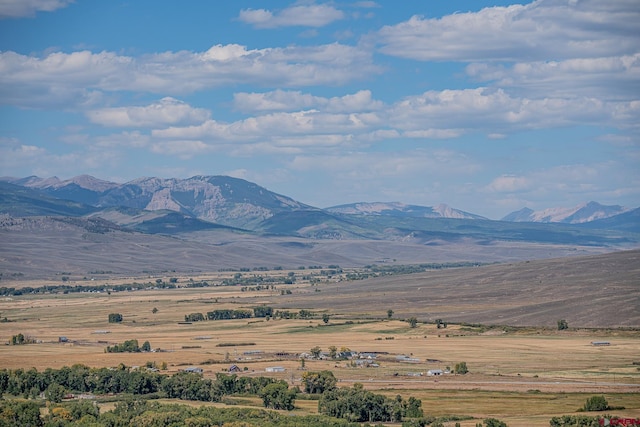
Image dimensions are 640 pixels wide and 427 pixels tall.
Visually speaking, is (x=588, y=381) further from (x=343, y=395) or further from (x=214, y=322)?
(x=214, y=322)

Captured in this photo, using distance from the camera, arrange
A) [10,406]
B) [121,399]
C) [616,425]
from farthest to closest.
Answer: [121,399] < [10,406] < [616,425]

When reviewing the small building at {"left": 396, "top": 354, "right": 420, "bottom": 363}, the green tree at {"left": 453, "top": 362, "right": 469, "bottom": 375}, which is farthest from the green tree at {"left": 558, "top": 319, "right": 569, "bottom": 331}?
the green tree at {"left": 453, "top": 362, "right": 469, "bottom": 375}

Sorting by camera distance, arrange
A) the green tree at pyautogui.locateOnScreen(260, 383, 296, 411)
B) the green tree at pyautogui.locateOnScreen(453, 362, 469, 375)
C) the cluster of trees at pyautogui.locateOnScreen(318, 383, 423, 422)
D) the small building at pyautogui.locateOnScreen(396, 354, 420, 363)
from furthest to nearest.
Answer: the small building at pyautogui.locateOnScreen(396, 354, 420, 363), the green tree at pyautogui.locateOnScreen(453, 362, 469, 375), the green tree at pyautogui.locateOnScreen(260, 383, 296, 411), the cluster of trees at pyautogui.locateOnScreen(318, 383, 423, 422)

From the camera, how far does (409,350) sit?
434 ft

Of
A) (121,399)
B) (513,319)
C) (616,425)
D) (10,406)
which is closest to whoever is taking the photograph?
(616,425)

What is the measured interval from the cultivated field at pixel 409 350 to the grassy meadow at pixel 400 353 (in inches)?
5.8

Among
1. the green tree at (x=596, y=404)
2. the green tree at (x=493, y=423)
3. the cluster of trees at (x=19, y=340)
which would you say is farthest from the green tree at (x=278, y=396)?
the cluster of trees at (x=19, y=340)

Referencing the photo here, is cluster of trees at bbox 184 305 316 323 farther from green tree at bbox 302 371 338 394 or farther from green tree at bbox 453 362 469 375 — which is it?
green tree at bbox 302 371 338 394

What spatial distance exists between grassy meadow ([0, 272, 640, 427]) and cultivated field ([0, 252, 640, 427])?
0.48ft

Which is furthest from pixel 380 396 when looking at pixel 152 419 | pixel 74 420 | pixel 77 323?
pixel 77 323

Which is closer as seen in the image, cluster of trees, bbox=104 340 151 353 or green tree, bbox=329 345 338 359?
green tree, bbox=329 345 338 359

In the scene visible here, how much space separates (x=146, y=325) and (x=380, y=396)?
92229mm

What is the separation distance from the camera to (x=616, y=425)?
75188 millimetres

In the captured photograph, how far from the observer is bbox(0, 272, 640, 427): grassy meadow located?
93400 millimetres
